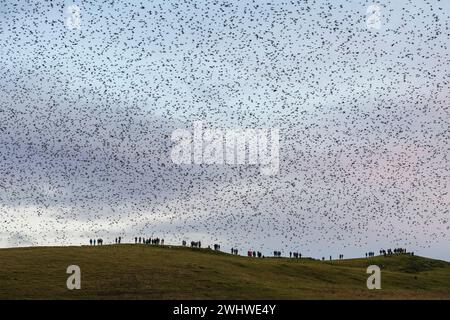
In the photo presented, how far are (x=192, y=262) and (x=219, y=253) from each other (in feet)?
77.9

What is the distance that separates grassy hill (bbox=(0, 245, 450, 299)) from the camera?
65.3 m

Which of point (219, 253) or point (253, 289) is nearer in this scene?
point (253, 289)

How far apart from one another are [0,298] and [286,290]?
26919mm

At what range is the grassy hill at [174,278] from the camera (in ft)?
214

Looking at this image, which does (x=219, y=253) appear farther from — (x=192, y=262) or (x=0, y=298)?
(x=0, y=298)

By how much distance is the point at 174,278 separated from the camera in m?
72.3

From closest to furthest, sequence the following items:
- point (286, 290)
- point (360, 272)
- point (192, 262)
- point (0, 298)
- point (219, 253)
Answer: point (0, 298) → point (286, 290) → point (192, 262) → point (360, 272) → point (219, 253)

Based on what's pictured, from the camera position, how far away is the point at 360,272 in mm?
95875
